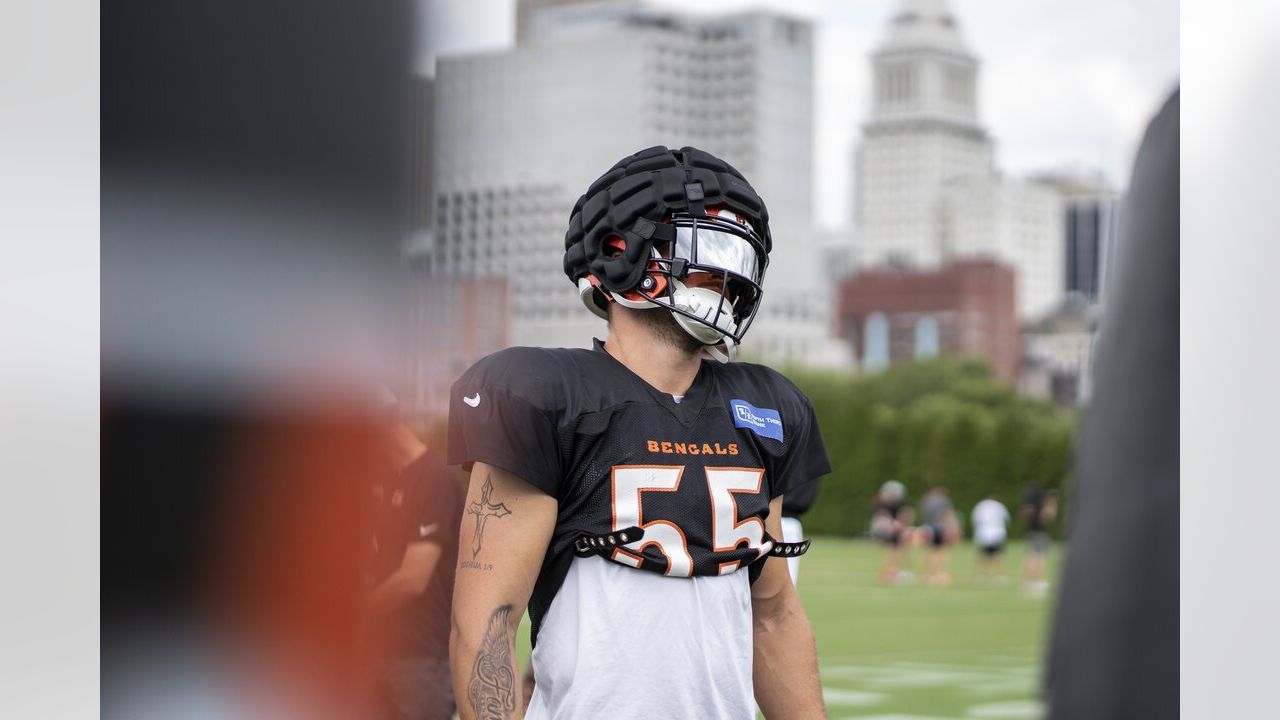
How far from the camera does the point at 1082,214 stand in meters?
53.6

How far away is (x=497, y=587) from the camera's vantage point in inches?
57.2

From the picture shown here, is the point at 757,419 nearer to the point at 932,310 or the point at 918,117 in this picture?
the point at 932,310

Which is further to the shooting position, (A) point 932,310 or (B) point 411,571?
(A) point 932,310

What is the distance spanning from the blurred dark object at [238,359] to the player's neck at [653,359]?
40.1 inches

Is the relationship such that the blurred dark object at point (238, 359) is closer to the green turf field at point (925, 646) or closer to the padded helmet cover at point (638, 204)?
the green turf field at point (925, 646)

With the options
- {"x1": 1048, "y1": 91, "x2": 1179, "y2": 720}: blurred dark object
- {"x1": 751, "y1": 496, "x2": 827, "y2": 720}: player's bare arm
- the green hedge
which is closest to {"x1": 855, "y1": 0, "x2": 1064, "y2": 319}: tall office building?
the green hedge

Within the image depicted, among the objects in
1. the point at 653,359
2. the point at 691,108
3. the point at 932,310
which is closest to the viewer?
the point at 653,359

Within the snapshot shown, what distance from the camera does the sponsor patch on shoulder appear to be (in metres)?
1.55

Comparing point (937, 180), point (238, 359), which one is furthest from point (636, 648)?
point (937, 180)

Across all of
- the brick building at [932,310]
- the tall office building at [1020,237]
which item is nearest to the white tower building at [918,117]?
the tall office building at [1020,237]

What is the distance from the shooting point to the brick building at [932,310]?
5012cm

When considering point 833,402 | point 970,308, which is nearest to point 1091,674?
point 833,402

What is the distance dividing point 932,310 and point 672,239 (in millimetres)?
52200
